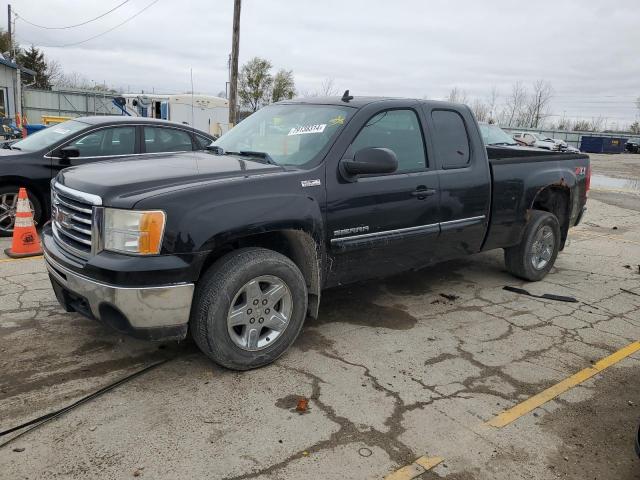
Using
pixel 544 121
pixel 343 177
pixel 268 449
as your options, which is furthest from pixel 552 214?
pixel 544 121

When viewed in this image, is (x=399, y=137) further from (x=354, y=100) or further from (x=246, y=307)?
(x=246, y=307)

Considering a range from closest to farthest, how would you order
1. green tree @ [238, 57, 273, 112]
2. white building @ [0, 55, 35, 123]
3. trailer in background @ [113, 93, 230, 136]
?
trailer in background @ [113, 93, 230, 136], white building @ [0, 55, 35, 123], green tree @ [238, 57, 273, 112]

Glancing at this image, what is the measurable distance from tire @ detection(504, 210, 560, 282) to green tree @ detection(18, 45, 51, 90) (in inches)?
2260

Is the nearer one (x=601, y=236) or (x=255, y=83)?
(x=601, y=236)

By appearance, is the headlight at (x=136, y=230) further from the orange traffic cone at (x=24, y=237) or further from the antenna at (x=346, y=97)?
the orange traffic cone at (x=24, y=237)

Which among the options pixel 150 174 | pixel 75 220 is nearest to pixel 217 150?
pixel 150 174

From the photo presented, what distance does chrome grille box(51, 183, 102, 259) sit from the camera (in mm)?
3348

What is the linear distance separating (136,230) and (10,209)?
507cm

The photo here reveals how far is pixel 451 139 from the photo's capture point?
5012 millimetres

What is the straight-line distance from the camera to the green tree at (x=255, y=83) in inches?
1853

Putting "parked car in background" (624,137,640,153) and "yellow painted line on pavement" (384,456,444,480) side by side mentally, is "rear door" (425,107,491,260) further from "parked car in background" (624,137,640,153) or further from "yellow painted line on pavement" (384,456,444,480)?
"parked car in background" (624,137,640,153)

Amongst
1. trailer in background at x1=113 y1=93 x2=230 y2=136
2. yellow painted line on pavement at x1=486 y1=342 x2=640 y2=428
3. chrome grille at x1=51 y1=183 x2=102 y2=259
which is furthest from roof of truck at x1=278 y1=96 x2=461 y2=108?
trailer in background at x1=113 y1=93 x2=230 y2=136

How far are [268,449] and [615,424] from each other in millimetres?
2165

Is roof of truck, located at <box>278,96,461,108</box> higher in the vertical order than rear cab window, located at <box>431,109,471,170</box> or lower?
higher
